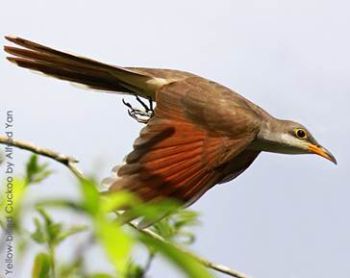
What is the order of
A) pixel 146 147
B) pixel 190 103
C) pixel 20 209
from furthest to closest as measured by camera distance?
pixel 190 103, pixel 146 147, pixel 20 209

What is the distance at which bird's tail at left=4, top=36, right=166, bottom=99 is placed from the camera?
6.91 meters

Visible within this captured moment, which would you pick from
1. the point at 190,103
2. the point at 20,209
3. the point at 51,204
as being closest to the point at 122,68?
the point at 190,103

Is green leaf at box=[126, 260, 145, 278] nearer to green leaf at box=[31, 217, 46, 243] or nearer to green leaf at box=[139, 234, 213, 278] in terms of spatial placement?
green leaf at box=[31, 217, 46, 243]

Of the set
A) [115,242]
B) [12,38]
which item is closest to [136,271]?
[115,242]

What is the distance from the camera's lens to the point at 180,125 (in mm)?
7270

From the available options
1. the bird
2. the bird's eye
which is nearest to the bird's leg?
the bird

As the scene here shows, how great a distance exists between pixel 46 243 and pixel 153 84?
18.5ft

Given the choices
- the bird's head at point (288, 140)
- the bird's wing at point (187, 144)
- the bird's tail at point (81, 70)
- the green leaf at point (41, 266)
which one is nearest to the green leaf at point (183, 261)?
the green leaf at point (41, 266)

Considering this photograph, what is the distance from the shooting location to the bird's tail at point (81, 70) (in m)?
6.91

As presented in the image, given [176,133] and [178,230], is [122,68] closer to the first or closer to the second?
[176,133]

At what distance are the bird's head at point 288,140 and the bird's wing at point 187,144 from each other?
43 centimetres

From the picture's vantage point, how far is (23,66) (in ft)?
22.8

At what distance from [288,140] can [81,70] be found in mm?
2776

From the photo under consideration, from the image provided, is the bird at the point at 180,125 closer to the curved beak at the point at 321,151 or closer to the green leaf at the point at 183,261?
the curved beak at the point at 321,151
